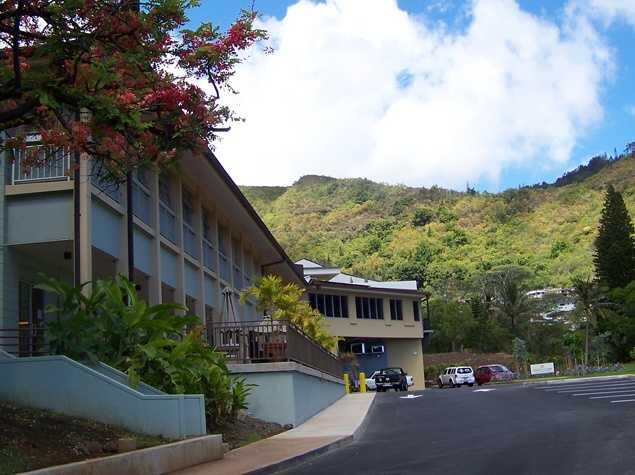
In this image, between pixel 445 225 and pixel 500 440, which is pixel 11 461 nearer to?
pixel 500 440

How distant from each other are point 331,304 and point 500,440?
3948 centimetres

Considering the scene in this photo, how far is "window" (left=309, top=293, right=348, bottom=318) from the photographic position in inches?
2019

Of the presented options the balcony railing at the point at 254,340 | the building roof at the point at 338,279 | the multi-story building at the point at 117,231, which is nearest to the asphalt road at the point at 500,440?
the balcony railing at the point at 254,340

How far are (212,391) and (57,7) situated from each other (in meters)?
8.11

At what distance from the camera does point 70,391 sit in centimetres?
1206

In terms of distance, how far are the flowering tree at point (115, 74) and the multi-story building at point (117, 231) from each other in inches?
39.0

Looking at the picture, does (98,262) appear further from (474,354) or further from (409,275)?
(409,275)

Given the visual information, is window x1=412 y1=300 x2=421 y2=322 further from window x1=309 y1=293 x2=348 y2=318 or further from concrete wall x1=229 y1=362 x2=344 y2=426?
concrete wall x1=229 y1=362 x2=344 y2=426

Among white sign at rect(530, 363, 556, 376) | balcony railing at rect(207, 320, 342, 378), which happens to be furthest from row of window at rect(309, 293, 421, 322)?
balcony railing at rect(207, 320, 342, 378)

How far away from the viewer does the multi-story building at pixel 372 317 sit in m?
52.5

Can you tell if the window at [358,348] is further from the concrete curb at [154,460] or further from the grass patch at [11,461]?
the grass patch at [11,461]

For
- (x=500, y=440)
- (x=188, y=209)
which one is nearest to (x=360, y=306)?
(x=188, y=209)

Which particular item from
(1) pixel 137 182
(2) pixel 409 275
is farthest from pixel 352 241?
(1) pixel 137 182

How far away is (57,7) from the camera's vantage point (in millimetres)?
8859
